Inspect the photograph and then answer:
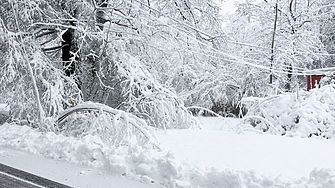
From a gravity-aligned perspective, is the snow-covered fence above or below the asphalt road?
above

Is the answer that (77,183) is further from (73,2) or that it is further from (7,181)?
(73,2)

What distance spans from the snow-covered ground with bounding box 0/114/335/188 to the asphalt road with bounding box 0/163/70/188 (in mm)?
126

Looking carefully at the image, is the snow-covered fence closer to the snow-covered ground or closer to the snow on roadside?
the snow-covered ground

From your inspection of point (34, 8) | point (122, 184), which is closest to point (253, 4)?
point (34, 8)

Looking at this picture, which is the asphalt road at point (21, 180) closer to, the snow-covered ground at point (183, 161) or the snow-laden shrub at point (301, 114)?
the snow-covered ground at point (183, 161)

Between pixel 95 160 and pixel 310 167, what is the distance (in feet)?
9.99

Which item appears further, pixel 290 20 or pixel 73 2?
pixel 290 20

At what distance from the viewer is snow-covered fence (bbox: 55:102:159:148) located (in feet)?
18.0

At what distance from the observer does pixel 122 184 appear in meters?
3.50

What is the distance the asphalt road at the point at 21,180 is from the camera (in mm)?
3436

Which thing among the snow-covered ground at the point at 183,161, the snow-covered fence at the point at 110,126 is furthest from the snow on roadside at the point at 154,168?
the snow-covered fence at the point at 110,126

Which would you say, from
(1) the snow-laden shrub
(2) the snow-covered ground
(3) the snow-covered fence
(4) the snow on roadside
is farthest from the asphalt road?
(1) the snow-laden shrub

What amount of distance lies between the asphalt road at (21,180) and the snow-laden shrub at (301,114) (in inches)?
216

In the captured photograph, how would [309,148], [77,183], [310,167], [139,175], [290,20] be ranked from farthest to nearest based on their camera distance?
1. [290,20]
2. [309,148]
3. [310,167]
4. [139,175]
5. [77,183]
